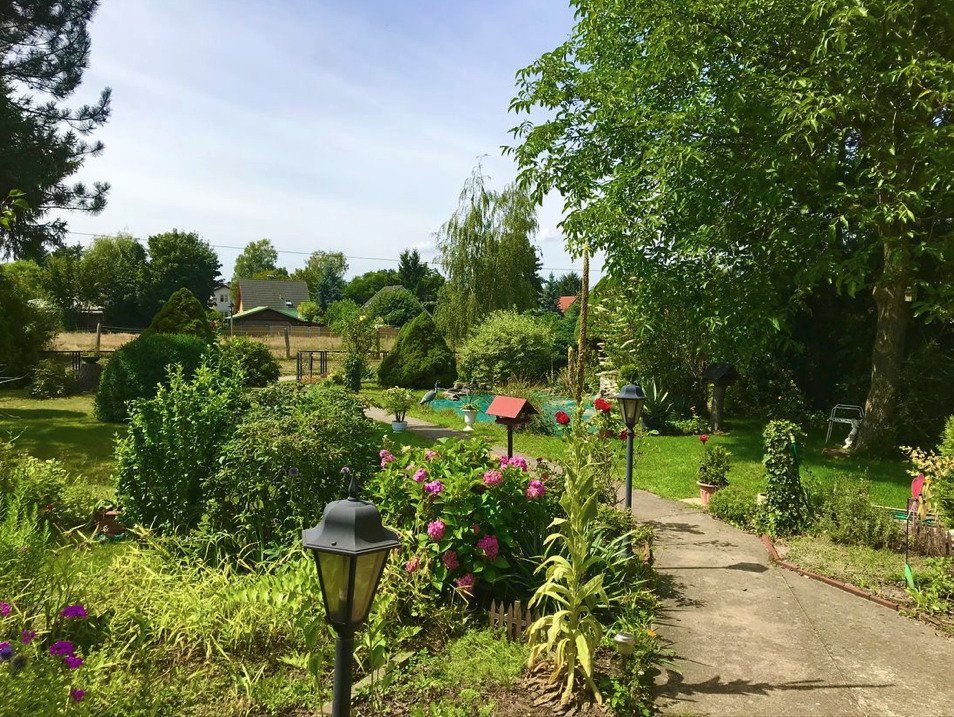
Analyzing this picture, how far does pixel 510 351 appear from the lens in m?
22.5

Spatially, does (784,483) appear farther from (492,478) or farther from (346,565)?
(346,565)

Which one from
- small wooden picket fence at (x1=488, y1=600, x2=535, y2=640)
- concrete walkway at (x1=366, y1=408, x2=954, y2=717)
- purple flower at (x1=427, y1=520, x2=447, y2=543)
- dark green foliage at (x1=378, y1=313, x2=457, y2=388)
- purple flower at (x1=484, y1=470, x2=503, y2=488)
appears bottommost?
concrete walkway at (x1=366, y1=408, x2=954, y2=717)

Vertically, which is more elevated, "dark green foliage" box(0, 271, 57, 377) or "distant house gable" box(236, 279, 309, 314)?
"distant house gable" box(236, 279, 309, 314)

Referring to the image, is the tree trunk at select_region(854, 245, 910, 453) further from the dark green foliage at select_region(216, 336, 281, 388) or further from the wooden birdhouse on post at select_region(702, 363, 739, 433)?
the dark green foliage at select_region(216, 336, 281, 388)

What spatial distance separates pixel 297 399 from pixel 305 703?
3.95 m

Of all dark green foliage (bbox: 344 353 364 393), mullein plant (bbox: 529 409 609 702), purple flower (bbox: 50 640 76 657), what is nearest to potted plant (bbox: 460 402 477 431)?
dark green foliage (bbox: 344 353 364 393)

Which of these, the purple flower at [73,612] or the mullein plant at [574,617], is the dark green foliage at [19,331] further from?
the mullein plant at [574,617]

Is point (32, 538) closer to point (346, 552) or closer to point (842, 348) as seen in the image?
point (346, 552)

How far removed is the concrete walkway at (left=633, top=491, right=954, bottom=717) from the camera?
13.5ft

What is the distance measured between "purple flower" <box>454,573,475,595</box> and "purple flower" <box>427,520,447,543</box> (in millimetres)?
352

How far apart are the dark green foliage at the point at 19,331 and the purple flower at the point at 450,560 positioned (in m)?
19.9

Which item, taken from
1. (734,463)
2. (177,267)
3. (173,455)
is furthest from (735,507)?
(177,267)

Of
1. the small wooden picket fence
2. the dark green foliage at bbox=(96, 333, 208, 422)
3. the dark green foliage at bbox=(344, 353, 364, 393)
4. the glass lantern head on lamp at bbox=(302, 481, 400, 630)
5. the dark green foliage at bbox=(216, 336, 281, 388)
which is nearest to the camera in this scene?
the glass lantern head on lamp at bbox=(302, 481, 400, 630)

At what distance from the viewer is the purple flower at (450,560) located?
482cm
